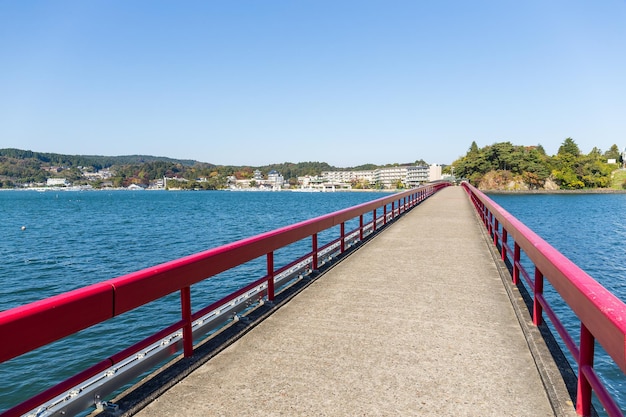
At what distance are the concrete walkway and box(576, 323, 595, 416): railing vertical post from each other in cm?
24

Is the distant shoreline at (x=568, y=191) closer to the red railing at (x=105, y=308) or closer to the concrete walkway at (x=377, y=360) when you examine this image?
the concrete walkway at (x=377, y=360)

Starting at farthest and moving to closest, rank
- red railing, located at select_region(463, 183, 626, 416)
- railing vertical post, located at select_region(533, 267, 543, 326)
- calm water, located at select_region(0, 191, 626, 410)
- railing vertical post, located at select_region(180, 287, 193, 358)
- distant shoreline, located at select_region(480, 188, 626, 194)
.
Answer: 1. distant shoreline, located at select_region(480, 188, 626, 194)
2. calm water, located at select_region(0, 191, 626, 410)
3. railing vertical post, located at select_region(533, 267, 543, 326)
4. railing vertical post, located at select_region(180, 287, 193, 358)
5. red railing, located at select_region(463, 183, 626, 416)

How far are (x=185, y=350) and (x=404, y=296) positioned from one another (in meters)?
3.56

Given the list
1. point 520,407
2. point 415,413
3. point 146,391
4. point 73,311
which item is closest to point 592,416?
point 520,407

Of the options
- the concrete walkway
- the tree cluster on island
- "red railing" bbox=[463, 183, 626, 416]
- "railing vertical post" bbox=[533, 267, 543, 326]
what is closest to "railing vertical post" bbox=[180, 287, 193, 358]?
the concrete walkway

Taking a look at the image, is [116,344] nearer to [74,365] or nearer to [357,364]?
[74,365]

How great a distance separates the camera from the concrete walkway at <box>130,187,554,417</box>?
3.52m

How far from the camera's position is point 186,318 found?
4.32m

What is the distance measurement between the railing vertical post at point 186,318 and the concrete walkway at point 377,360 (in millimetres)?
267

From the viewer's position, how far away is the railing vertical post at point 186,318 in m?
4.25

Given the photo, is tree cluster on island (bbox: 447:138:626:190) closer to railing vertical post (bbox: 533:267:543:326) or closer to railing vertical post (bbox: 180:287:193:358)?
railing vertical post (bbox: 533:267:543:326)

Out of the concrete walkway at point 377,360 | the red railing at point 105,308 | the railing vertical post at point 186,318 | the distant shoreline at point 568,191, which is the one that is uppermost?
the red railing at point 105,308

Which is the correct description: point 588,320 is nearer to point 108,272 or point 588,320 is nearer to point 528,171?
point 108,272

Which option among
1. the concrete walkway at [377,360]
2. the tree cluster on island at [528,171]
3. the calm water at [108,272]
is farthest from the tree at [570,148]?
the concrete walkway at [377,360]
